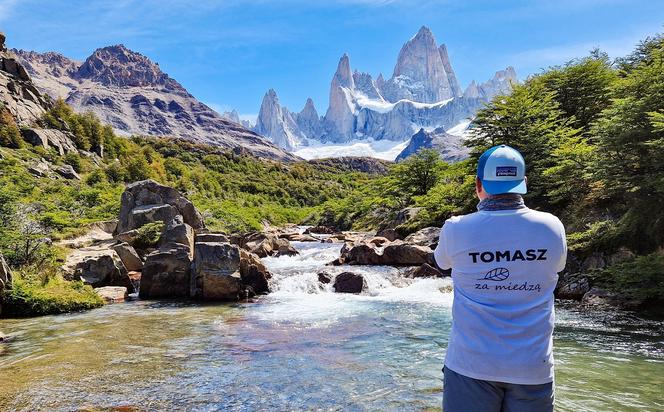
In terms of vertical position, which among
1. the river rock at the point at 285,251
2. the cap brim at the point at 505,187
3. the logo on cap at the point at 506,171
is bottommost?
the river rock at the point at 285,251

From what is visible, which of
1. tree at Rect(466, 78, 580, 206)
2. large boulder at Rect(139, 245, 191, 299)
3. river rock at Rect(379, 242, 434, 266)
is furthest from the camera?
river rock at Rect(379, 242, 434, 266)

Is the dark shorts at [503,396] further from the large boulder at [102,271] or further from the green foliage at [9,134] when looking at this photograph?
the green foliage at [9,134]

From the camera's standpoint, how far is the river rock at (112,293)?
1572cm

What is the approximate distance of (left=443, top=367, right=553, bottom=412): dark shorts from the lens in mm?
2486

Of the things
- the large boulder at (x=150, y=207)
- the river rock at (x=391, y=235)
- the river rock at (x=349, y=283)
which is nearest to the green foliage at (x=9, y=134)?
the large boulder at (x=150, y=207)

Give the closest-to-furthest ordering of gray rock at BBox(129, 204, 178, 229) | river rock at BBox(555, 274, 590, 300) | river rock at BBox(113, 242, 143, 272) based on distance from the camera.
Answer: river rock at BBox(555, 274, 590, 300)
river rock at BBox(113, 242, 143, 272)
gray rock at BBox(129, 204, 178, 229)

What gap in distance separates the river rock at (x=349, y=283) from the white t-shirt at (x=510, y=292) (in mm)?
15615

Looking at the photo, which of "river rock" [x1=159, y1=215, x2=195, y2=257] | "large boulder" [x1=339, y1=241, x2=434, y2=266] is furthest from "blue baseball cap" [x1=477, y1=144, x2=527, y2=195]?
"large boulder" [x1=339, y1=241, x2=434, y2=266]

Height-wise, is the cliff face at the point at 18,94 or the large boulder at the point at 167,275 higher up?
the cliff face at the point at 18,94

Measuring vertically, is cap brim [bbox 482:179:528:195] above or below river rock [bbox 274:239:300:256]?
above

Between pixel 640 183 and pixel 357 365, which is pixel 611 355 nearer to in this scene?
pixel 357 365

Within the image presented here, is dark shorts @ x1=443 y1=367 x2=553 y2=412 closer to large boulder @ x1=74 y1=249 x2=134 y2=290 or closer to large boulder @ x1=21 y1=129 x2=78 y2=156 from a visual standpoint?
large boulder @ x1=74 y1=249 x2=134 y2=290

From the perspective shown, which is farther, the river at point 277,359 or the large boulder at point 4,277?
the large boulder at point 4,277

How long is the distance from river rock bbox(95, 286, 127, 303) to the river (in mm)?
825
